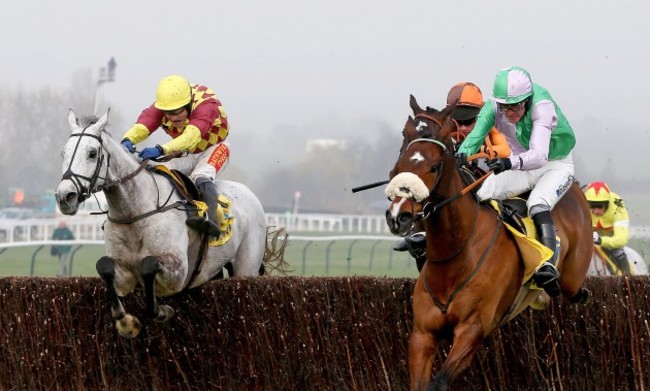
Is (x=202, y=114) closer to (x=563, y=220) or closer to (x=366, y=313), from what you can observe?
(x=366, y=313)

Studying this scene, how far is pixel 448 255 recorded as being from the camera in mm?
6367

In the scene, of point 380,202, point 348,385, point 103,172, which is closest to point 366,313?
point 348,385

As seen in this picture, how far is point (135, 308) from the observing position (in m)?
8.29

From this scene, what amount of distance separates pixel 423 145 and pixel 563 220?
1.67 metres

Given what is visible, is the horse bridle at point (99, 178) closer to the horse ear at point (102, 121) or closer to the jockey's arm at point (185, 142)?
the horse ear at point (102, 121)

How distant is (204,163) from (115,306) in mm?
1693

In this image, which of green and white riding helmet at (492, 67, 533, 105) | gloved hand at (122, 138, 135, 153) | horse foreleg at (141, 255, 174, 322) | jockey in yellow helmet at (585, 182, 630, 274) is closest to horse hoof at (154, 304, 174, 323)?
horse foreleg at (141, 255, 174, 322)

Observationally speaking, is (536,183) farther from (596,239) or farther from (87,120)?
(596,239)

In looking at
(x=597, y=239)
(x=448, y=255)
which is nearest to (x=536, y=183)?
(x=448, y=255)

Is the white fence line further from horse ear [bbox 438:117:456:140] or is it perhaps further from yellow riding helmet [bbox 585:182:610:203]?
horse ear [bbox 438:117:456:140]

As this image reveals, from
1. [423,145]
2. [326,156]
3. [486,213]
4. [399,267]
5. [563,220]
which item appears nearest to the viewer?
[423,145]

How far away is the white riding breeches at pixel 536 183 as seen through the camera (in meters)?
7.12

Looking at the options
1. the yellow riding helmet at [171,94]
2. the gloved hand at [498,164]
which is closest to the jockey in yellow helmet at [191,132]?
the yellow riding helmet at [171,94]

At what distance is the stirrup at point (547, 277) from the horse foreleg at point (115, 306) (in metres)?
2.58
